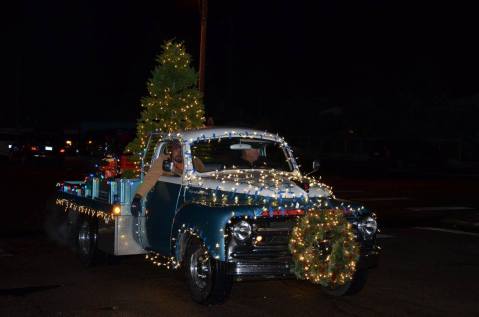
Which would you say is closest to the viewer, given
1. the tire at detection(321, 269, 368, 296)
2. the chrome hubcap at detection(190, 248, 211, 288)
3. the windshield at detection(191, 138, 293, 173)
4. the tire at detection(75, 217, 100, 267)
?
the chrome hubcap at detection(190, 248, 211, 288)

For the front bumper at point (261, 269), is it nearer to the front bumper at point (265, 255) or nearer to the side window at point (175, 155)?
the front bumper at point (265, 255)

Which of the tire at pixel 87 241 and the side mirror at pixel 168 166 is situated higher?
the side mirror at pixel 168 166

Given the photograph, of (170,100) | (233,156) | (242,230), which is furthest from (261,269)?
(170,100)

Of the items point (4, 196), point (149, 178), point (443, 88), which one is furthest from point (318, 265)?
point (443, 88)

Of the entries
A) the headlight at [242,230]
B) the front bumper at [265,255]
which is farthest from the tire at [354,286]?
the headlight at [242,230]

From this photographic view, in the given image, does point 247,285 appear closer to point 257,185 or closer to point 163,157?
point 257,185

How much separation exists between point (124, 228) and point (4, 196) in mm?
12618

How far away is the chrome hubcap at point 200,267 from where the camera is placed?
28.2 ft

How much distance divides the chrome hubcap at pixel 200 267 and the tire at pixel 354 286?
1.61 m

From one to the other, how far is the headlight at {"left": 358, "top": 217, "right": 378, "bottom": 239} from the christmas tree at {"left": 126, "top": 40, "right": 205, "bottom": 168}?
196 inches

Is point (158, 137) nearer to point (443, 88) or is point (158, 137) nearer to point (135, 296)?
point (135, 296)

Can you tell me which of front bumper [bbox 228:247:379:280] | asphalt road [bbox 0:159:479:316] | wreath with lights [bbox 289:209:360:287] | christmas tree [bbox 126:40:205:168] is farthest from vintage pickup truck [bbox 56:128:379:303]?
christmas tree [bbox 126:40:205:168]

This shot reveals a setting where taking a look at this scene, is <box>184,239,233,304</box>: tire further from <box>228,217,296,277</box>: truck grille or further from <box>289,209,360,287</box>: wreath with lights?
<box>289,209,360,287</box>: wreath with lights

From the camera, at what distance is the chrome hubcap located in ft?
28.2
